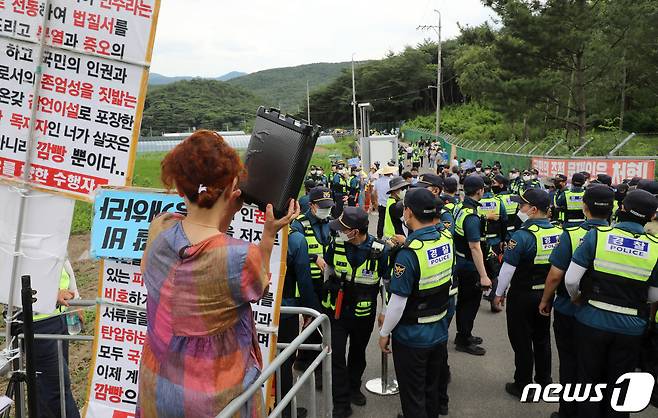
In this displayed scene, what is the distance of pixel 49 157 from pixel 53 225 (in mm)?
426

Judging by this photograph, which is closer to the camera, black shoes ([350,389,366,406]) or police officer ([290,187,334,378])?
black shoes ([350,389,366,406])

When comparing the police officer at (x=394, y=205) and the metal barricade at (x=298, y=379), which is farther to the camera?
the police officer at (x=394, y=205)

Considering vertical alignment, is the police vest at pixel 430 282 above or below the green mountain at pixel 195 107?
below

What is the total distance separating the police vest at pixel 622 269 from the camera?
3703mm

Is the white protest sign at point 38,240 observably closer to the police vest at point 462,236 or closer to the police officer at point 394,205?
the police vest at point 462,236

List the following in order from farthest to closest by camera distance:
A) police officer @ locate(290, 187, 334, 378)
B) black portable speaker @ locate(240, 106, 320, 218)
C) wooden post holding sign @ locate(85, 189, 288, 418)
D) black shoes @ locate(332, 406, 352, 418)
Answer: police officer @ locate(290, 187, 334, 378) → black shoes @ locate(332, 406, 352, 418) → wooden post holding sign @ locate(85, 189, 288, 418) → black portable speaker @ locate(240, 106, 320, 218)

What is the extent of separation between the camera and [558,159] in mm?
19078

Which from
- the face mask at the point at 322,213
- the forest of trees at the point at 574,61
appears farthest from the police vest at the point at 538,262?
the forest of trees at the point at 574,61

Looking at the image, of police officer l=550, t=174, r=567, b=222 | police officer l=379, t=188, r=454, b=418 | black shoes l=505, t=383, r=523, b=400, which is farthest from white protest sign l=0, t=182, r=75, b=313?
police officer l=550, t=174, r=567, b=222

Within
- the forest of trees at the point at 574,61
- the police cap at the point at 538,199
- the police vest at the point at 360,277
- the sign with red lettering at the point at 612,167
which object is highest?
the forest of trees at the point at 574,61

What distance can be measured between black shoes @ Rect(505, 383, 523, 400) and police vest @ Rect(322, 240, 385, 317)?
1711 mm

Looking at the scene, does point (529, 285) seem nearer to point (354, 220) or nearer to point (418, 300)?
point (418, 300)

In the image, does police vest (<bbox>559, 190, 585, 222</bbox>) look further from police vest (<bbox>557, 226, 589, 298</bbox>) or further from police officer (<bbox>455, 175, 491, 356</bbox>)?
police vest (<bbox>557, 226, 589, 298</bbox>)

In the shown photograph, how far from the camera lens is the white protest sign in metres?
3.16
